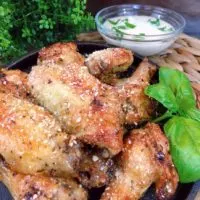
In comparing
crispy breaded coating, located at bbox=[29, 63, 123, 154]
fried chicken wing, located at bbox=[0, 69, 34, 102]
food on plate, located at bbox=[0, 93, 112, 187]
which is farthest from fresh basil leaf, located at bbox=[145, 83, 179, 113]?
fried chicken wing, located at bbox=[0, 69, 34, 102]

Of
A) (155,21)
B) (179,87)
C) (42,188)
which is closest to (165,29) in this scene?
(155,21)

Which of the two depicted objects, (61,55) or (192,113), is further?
(61,55)

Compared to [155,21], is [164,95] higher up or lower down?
higher up

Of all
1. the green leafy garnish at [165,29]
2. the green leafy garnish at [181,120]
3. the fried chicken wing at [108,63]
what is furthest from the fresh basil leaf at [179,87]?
the green leafy garnish at [165,29]

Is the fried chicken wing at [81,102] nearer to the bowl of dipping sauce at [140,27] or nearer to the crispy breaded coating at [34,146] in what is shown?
the crispy breaded coating at [34,146]

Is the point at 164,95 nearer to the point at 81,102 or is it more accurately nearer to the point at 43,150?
the point at 81,102

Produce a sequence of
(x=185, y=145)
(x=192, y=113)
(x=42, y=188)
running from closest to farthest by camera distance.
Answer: (x=42, y=188) → (x=185, y=145) → (x=192, y=113)
